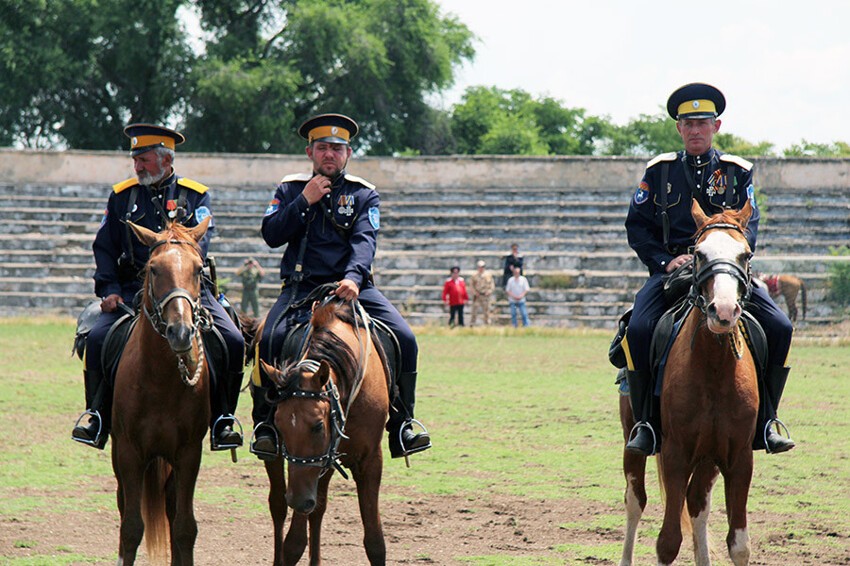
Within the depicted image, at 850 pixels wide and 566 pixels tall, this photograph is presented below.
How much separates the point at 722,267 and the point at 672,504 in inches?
52.9

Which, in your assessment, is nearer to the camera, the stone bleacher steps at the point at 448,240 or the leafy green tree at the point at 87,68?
the stone bleacher steps at the point at 448,240

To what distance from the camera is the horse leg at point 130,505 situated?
22.5 feet

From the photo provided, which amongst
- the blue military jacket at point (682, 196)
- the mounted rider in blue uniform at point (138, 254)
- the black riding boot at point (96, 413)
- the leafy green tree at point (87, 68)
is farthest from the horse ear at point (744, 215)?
the leafy green tree at point (87, 68)

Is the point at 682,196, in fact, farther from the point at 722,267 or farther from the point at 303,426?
the point at 303,426

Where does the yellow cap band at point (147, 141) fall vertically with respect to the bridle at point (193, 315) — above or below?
above

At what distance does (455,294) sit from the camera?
2692 centimetres

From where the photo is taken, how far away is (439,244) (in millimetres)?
31188

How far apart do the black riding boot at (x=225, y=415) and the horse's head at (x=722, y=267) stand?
2.92 metres

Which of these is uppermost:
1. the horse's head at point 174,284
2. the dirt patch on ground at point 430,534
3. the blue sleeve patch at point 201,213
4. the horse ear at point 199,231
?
the blue sleeve patch at point 201,213

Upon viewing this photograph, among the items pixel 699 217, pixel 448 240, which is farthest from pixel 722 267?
pixel 448 240

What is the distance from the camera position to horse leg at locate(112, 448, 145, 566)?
6848 mm

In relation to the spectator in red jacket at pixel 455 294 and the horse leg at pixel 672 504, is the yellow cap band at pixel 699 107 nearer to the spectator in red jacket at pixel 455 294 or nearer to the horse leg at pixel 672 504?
the horse leg at pixel 672 504

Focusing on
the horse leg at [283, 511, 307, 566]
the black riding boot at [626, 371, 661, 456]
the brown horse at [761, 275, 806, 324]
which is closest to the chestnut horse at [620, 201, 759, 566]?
the black riding boot at [626, 371, 661, 456]

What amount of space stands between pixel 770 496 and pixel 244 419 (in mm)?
6525
